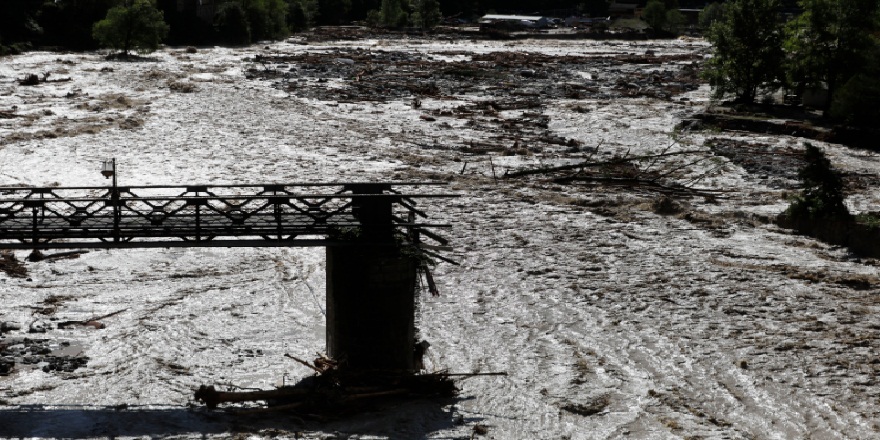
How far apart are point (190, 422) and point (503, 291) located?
10023mm

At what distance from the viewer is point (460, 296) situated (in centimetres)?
2581

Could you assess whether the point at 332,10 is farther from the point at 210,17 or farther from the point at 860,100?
A: the point at 860,100

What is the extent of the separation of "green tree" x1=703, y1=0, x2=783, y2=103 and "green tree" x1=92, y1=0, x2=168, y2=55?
1771 inches

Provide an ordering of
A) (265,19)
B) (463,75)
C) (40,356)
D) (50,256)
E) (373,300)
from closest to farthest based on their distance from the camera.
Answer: (373,300), (40,356), (50,256), (463,75), (265,19)

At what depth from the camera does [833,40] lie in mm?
52375

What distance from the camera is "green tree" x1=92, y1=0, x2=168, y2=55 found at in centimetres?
8238

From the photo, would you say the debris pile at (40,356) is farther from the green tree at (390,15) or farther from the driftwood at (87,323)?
the green tree at (390,15)

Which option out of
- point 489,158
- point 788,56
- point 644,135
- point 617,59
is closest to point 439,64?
point 617,59

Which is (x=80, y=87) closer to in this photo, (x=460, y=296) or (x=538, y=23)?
(x=460, y=296)

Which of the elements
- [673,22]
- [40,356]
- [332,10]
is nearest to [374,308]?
[40,356]

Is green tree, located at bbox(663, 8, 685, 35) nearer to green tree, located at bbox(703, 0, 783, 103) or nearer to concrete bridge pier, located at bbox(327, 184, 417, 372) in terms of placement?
green tree, located at bbox(703, 0, 783, 103)

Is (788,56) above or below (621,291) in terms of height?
above

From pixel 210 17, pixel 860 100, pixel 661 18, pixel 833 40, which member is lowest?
pixel 860 100

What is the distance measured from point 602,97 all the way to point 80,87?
29952mm
